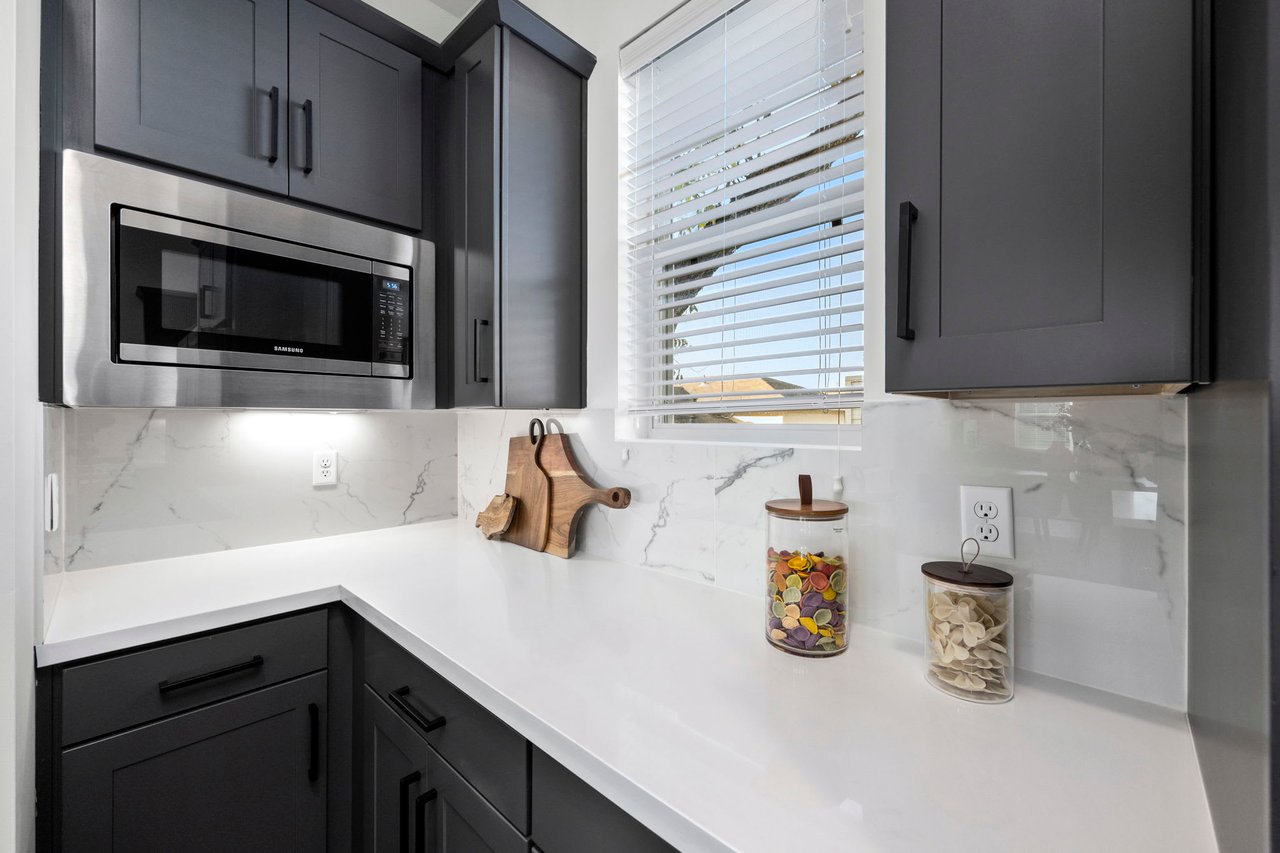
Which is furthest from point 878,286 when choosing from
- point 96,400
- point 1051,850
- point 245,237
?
point 96,400

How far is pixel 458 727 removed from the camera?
945 mm

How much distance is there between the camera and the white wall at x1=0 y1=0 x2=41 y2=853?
81 centimetres

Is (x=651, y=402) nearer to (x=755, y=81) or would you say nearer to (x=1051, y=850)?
(x=755, y=81)

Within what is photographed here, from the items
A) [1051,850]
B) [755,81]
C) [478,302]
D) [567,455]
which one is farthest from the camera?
[567,455]

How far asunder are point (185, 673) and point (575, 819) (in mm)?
933

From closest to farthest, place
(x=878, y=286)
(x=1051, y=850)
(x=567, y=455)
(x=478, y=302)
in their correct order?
1. (x=1051, y=850)
2. (x=878, y=286)
3. (x=478, y=302)
4. (x=567, y=455)

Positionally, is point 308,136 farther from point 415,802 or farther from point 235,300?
point 415,802

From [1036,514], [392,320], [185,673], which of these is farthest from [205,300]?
[1036,514]

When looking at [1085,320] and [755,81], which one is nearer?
[1085,320]

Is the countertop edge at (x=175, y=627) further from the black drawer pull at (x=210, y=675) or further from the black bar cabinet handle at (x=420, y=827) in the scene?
the black bar cabinet handle at (x=420, y=827)

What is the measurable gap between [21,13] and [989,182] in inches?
55.6

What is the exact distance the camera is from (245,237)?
135 cm

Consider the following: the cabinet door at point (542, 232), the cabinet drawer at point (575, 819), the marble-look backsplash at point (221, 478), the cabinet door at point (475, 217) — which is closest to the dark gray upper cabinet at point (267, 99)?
the cabinet door at point (475, 217)

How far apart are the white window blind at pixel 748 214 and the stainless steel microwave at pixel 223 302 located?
25.7 inches
